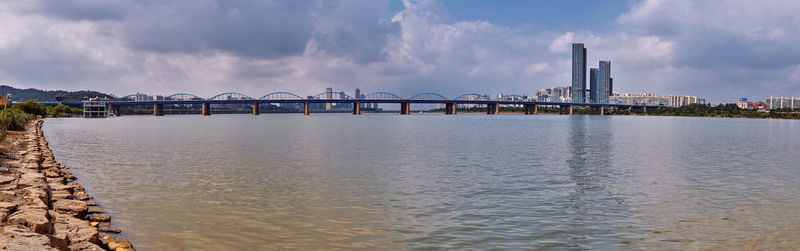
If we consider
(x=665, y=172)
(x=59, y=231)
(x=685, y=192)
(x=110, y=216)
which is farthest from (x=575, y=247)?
(x=665, y=172)

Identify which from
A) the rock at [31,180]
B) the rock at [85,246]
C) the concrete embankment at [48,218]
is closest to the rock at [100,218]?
the concrete embankment at [48,218]

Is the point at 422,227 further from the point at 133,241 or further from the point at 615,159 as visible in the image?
the point at 615,159

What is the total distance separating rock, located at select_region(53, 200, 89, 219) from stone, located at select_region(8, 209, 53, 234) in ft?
5.88

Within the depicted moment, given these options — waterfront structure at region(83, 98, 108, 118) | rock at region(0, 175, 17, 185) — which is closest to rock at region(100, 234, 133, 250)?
rock at region(0, 175, 17, 185)

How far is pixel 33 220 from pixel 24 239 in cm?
164

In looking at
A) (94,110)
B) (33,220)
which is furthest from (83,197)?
(94,110)

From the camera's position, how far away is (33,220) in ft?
35.6

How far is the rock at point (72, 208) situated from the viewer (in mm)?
13344

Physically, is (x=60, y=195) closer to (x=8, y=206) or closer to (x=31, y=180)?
(x=31, y=180)

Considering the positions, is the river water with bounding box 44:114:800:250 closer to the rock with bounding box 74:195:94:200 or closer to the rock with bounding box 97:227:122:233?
the rock with bounding box 97:227:122:233

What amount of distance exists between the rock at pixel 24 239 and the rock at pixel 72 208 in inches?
121

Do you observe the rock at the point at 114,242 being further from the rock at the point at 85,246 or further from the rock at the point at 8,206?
the rock at the point at 8,206

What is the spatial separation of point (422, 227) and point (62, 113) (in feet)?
648

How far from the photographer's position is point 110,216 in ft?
46.1
